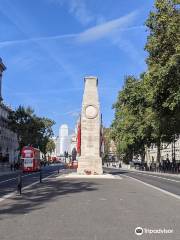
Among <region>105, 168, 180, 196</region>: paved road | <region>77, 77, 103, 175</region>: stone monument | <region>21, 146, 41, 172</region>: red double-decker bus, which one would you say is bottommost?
<region>105, 168, 180, 196</region>: paved road

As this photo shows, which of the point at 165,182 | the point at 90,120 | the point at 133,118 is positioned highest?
the point at 133,118

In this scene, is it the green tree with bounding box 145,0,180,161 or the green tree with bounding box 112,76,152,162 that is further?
the green tree with bounding box 112,76,152,162

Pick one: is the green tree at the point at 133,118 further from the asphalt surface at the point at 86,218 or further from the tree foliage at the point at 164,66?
the asphalt surface at the point at 86,218

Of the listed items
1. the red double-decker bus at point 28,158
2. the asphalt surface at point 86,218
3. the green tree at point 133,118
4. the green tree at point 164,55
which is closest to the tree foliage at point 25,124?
the green tree at point 133,118

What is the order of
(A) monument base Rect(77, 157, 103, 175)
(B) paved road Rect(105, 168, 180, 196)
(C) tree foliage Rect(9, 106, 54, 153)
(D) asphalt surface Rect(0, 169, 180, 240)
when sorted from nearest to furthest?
(D) asphalt surface Rect(0, 169, 180, 240) → (B) paved road Rect(105, 168, 180, 196) → (A) monument base Rect(77, 157, 103, 175) → (C) tree foliage Rect(9, 106, 54, 153)

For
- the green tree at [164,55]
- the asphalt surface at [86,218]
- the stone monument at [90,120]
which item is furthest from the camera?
the stone monument at [90,120]

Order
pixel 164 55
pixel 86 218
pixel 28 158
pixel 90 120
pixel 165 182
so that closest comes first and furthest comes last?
pixel 86 218, pixel 165 182, pixel 164 55, pixel 90 120, pixel 28 158

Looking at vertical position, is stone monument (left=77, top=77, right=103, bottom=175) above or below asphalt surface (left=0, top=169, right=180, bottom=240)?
above

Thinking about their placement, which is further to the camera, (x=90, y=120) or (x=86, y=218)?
(x=90, y=120)

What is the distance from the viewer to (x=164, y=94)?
55.6 meters
